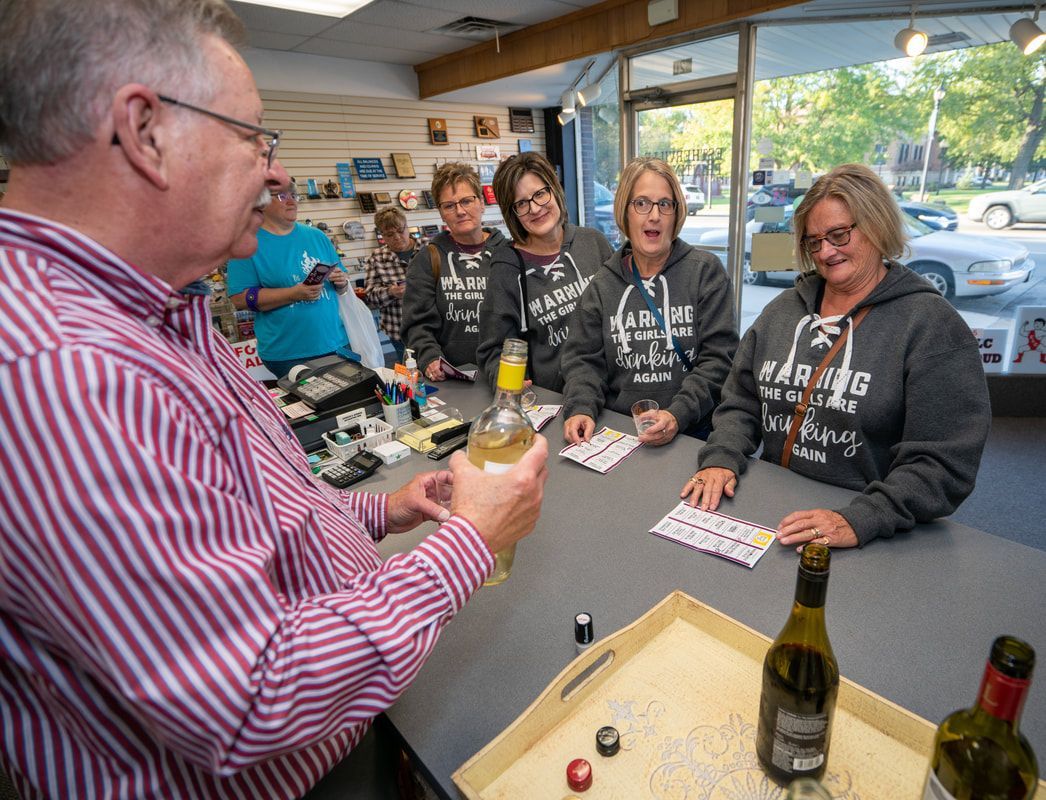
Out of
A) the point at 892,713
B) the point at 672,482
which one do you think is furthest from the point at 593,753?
the point at 672,482

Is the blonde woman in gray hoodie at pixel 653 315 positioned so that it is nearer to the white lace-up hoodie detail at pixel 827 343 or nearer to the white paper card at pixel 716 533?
the white lace-up hoodie detail at pixel 827 343

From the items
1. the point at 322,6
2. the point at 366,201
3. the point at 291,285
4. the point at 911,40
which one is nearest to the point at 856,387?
the point at 291,285

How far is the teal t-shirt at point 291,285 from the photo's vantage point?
3.38m

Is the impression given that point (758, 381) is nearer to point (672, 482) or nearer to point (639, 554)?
point (672, 482)

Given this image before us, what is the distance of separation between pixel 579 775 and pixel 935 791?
444 millimetres

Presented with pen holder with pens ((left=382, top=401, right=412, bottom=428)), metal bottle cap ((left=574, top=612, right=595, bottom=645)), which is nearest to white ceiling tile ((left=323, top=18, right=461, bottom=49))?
pen holder with pens ((left=382, top=401, right=412, bottom=428))

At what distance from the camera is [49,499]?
526 mm

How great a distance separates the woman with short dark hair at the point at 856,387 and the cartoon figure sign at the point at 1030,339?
405 centimetres

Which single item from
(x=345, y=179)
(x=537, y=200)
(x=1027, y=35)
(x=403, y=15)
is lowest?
(x=537, y=200)

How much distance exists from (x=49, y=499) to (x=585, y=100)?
603cm

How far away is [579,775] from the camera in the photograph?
818 mm

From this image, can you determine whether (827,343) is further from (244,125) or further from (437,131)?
(437,131)

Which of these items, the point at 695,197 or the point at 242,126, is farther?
the point at 695,197

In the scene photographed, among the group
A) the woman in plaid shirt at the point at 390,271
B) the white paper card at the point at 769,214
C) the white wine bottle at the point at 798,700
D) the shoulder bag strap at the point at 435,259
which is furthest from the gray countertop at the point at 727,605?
the white paper card at the point at 769,214
